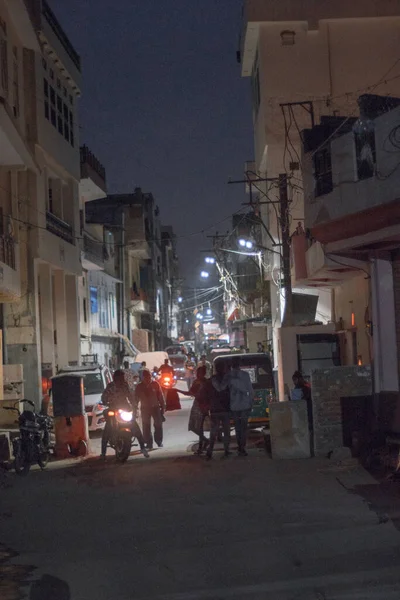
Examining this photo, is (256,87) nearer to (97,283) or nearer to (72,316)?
(97,283)

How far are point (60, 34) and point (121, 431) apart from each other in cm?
2111

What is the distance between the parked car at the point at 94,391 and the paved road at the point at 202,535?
7.69 metres

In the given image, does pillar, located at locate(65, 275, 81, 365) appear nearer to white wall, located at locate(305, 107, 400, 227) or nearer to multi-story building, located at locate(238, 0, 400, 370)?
multi-story building, located at locate(238, 0, 400, 370)

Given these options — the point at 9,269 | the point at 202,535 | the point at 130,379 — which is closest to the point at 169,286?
the point at 130,379

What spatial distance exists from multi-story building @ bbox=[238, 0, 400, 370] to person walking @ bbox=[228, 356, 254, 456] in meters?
20.6

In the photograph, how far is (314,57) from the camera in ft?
119

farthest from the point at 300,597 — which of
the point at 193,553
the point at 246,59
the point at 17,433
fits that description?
the point at 246,59

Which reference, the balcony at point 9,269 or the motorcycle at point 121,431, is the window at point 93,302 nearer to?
the balcony at point 9,269

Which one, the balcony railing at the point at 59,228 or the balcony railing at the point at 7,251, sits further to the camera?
the balcony railing at the point at 59,228

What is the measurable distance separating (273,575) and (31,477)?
7905 millimetres

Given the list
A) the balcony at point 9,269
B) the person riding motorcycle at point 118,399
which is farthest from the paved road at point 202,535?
the balcony at point 9,269

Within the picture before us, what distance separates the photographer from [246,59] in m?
39.6

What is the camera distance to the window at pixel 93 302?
43000 mm

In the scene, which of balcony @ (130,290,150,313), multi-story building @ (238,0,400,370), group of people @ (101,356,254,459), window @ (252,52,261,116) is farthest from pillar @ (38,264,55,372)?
balcony @ (130,290,150,313)
